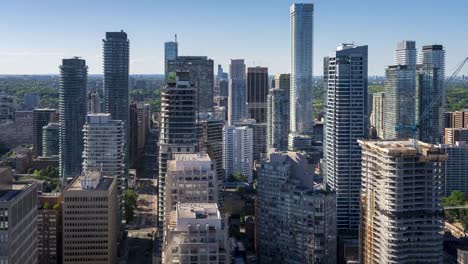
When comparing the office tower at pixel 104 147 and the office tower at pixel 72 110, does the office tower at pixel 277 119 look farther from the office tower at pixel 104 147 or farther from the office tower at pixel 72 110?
the office tower at pixel 104 147

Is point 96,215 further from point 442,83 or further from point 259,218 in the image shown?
point 442,83

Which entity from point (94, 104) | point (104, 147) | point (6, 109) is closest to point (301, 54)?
point (94, 104)

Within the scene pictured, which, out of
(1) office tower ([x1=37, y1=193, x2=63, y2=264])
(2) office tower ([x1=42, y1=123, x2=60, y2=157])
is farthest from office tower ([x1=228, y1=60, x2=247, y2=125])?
(1) office tower ([x1=37, y1=193, x2=63, y2=264])

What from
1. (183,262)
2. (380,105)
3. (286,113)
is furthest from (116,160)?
(380,105)

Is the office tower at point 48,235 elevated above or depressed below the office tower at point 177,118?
below

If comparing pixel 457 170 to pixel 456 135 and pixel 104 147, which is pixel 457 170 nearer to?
pixel 456 135

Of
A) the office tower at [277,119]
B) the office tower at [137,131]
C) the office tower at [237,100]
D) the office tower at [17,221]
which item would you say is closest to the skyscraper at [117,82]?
the office tower at [137,131]
